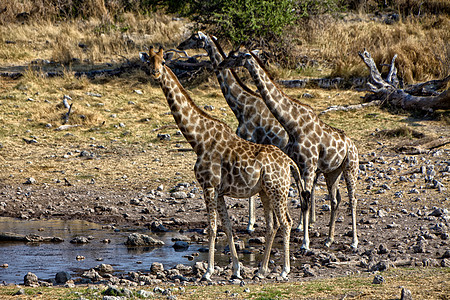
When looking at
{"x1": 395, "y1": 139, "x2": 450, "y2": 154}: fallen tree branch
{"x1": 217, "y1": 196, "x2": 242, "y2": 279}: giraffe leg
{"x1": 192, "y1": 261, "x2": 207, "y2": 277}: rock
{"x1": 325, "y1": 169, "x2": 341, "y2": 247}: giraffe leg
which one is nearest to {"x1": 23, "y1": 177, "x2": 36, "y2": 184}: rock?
{"x1": 192, "y1": 261, "x2": 207, "y2": 277}: rock

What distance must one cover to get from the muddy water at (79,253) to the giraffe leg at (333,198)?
140cm

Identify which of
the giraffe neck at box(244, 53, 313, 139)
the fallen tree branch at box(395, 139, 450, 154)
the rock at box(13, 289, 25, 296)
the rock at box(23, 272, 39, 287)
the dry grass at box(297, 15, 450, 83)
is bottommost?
the rock at box(23, 272, 39, 287)

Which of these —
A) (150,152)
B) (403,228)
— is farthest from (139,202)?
(403,228)

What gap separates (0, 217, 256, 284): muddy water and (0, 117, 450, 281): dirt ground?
1.92ft

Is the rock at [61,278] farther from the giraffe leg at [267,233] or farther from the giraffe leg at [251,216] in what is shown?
the giraffe leg at [251,216]

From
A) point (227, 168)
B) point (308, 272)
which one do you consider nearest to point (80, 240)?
point (227, 168)

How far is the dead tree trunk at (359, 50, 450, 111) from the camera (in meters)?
17.2

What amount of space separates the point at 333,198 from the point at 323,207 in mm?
1749

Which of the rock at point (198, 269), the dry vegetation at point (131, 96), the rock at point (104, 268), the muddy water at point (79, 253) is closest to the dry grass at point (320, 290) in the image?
the dry vegetation at point (131, 96)

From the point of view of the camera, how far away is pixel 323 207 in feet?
39.2

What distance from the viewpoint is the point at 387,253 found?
366 inches

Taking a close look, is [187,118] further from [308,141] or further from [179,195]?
[179,195]

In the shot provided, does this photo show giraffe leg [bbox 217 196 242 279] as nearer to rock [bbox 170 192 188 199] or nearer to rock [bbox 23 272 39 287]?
rock [bbox 23 272 39 287]

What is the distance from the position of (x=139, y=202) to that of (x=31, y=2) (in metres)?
19.2
